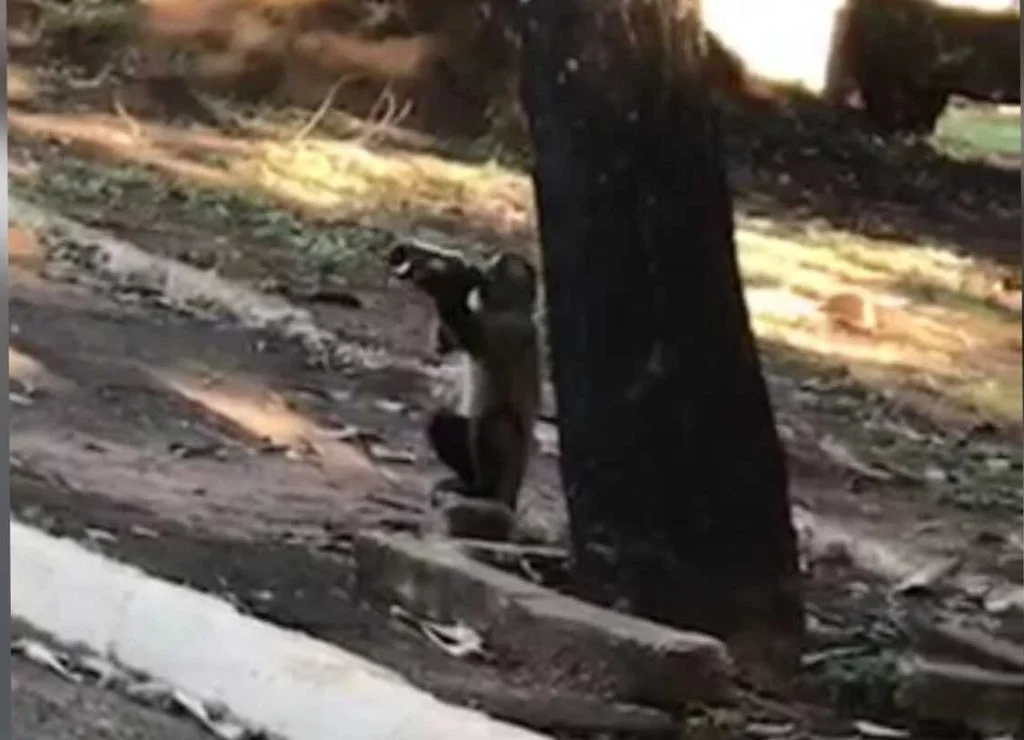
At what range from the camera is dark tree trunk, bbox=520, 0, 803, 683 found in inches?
51.9

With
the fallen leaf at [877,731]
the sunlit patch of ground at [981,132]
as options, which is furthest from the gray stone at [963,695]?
the sunlit patch of ground at [981,132]

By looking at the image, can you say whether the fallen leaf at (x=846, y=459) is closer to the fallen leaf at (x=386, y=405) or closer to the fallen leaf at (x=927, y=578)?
the fallen leaf at (x=927, y=578)

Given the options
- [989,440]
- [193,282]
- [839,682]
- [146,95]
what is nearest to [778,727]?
[839,682]

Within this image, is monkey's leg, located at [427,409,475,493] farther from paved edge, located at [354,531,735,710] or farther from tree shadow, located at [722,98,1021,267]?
tree shadow, located at [722,98,1021,267]

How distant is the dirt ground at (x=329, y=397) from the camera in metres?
1.30

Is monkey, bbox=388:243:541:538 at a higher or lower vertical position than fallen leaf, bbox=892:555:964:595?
higher

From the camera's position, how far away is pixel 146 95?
4.36 ft

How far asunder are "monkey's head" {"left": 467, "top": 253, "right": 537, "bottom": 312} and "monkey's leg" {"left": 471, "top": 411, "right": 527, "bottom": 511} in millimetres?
83

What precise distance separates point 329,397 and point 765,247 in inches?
13.7

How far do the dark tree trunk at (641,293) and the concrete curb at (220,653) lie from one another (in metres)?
0.17

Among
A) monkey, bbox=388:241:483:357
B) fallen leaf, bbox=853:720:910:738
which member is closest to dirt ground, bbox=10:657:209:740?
monkey, bbox=388:241:483:357

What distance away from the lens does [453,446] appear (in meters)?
1.32

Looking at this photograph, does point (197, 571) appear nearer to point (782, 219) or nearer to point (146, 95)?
point (146, 95)

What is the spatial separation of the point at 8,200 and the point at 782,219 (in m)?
0.58
